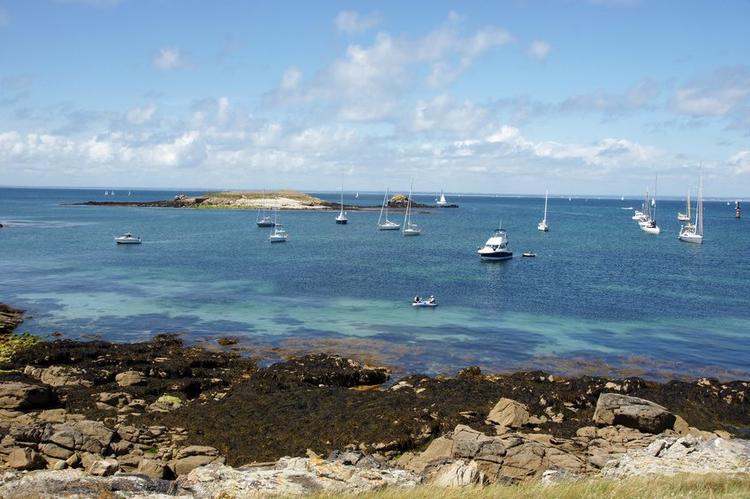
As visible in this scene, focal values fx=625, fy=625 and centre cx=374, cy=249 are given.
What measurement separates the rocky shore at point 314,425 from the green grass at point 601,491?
1.84m

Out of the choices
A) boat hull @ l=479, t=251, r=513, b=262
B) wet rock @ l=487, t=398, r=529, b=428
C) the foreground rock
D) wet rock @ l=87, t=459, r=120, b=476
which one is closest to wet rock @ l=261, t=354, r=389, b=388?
wet rock @ l=487, t=398, r=529, b=428

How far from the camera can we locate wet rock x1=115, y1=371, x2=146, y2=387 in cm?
2928

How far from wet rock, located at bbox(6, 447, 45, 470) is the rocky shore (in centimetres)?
4

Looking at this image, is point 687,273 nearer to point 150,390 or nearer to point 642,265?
point 642,265

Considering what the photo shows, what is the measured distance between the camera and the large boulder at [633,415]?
23484 mm

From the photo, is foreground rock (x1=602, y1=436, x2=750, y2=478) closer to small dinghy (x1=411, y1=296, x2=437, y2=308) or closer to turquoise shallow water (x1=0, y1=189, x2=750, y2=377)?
turquoise shallow water (x1=0, y1=189, x2=750, y2=377)

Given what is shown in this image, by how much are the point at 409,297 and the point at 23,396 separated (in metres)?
35.7

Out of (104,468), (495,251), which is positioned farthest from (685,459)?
(495,251)

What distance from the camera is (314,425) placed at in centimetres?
2380

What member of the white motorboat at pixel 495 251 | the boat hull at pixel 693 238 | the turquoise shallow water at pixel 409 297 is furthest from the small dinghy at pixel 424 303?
the boat hull at pixel 693 238

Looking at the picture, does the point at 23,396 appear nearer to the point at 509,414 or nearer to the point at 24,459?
the point at 24,459

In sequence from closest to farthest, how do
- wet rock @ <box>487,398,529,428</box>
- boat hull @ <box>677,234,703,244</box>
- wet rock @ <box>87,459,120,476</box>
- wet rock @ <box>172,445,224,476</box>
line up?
1. wet rock @ <box>87,459,120,476</box>
2. wet rock @ <box>172,445,224,476</box>
3. wet rock @ <box>487,398,529,428</box>
4. boat hull @ <box>677,234,703,244</box>

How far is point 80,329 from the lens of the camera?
138 ft

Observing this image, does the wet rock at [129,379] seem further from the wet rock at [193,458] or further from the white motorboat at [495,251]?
the white motorboat at [495,251]
